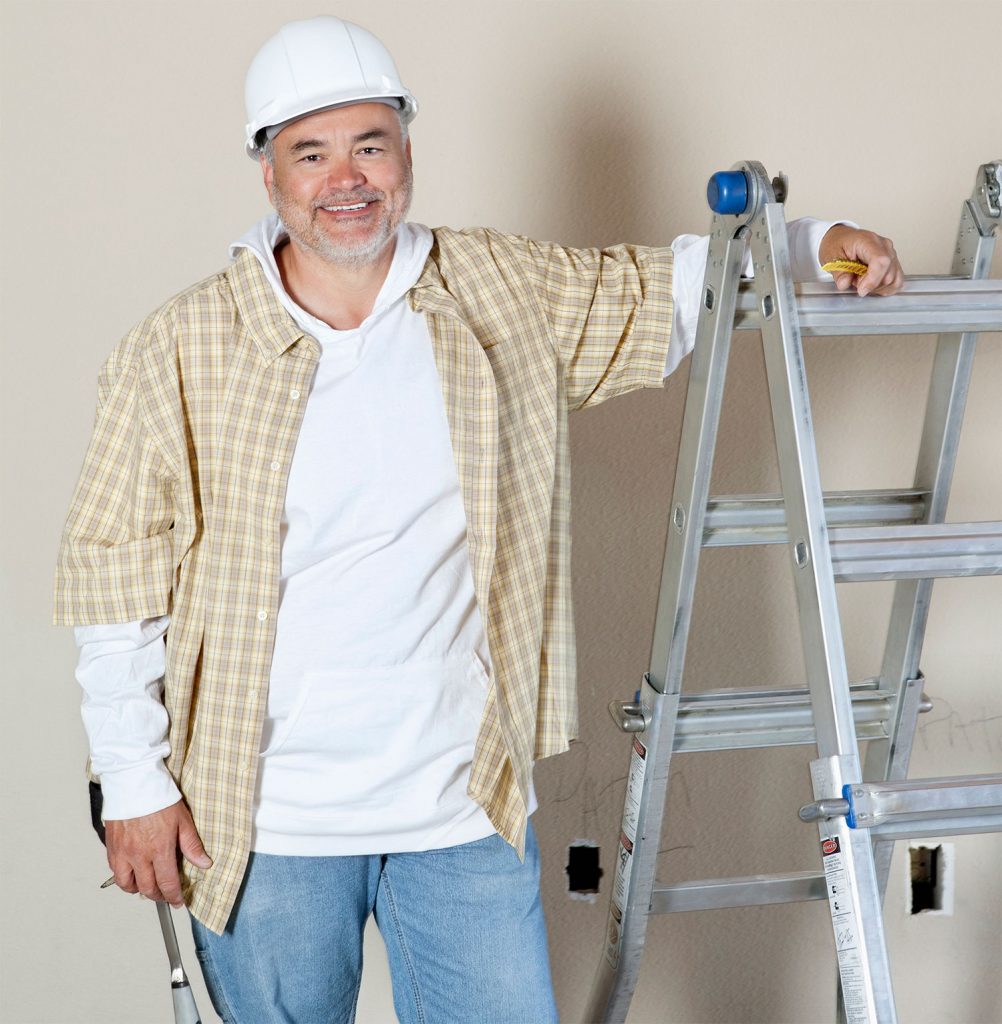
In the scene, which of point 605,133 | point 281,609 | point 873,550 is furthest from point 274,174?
point 873,550

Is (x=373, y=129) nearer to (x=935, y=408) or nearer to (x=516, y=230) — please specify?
(x=516, y=230)

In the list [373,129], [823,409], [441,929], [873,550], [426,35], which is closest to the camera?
[873,550]

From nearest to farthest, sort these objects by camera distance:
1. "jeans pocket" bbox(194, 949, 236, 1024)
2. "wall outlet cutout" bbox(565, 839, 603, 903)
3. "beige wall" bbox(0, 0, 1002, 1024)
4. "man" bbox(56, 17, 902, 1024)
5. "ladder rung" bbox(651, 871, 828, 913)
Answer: "man" bbox(56, 17, 902, 1024)
"jeans pocket" bbox(194, 949, 236, 1024)
"ladder rung" bbox(651, 871, 828, 913)
"beige wall" bbox(0, 0, 1002, 1024)
"wall outlet cutout" bbox(565, 839, 603, 903)

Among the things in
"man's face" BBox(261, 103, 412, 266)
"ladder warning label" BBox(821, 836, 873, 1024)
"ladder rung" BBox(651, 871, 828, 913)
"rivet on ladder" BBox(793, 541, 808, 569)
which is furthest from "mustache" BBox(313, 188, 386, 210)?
"ladder rung" BBox(651, 871, 828, 913)

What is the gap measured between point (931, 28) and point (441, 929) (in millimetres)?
1536

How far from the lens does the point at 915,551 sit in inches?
50.9

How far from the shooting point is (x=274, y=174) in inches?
57.7

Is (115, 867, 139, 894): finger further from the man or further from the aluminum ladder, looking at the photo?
the aluminum ladder

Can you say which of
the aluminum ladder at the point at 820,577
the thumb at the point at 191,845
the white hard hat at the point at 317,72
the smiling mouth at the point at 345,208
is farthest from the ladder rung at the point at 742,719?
the white hard hat at the point at 317,72

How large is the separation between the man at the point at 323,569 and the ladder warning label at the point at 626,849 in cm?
19

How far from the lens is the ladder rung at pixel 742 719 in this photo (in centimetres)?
160

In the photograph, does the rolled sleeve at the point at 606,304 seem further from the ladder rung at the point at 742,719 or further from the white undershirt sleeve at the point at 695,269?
the ladder rung at the point at 742,719

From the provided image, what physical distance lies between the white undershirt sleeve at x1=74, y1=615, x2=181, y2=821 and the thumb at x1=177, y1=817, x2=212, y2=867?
0.12 feet

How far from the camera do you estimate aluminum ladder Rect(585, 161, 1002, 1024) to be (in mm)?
1206
